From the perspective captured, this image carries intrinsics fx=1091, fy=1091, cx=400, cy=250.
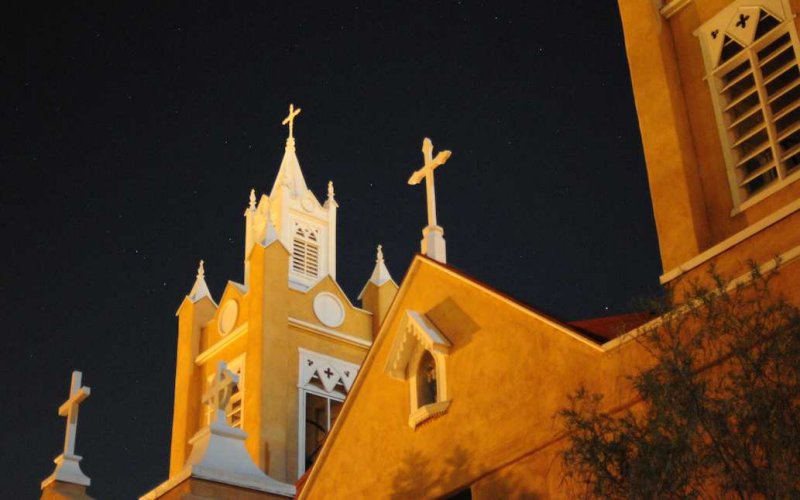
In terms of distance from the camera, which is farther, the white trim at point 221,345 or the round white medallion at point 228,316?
the round white medallion at point 228,316

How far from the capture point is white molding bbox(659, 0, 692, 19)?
48.0 feet

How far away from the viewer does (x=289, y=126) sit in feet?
123

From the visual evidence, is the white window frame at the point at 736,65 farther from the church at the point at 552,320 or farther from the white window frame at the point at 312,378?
the white window frame at the point at 312,378

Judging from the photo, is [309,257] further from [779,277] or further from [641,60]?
[779,277]

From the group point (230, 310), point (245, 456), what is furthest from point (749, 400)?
point (230, 310)

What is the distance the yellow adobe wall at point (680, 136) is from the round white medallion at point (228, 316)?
18.1 m

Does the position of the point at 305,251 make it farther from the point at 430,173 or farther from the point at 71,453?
the point at 430,173

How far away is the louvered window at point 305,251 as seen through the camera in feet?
108

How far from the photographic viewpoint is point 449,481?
14734mm

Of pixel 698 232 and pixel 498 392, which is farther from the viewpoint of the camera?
pixel 498 392

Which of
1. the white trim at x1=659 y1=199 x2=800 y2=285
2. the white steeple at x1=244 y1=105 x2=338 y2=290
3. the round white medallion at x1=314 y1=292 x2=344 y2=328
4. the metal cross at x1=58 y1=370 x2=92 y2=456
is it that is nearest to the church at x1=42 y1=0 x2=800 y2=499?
the white trim at x1=659 y1=199 x2=800 y2=285

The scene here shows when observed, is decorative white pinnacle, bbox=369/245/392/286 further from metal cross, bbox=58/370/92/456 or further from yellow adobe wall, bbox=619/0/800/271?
yellow adobe wall, bbox=619/0/800/271

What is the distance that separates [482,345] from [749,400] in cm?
688

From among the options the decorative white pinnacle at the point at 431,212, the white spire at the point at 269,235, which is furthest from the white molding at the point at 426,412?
the white spire at the point at 269,235
